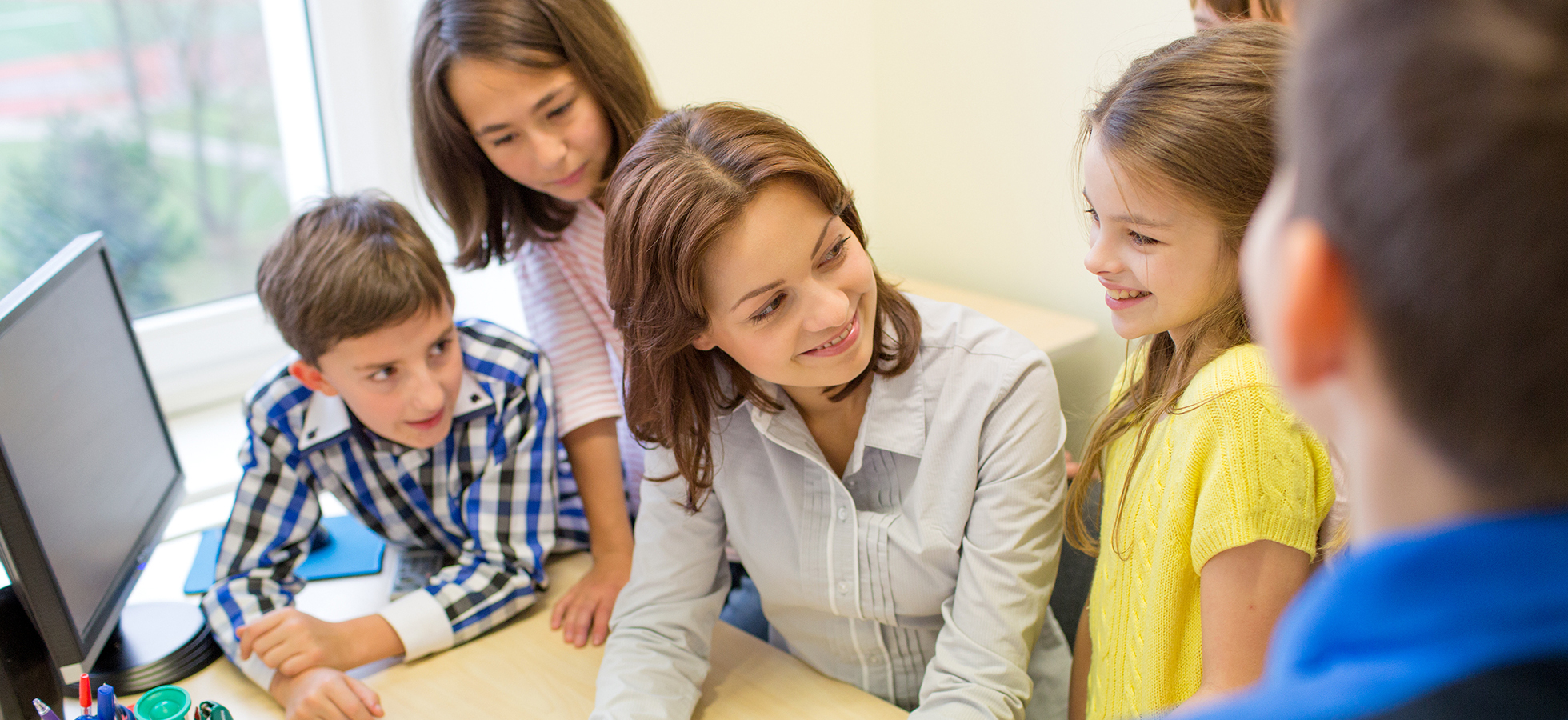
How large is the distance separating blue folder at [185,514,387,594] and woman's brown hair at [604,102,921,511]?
479mm

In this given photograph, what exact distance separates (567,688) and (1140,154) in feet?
2.43

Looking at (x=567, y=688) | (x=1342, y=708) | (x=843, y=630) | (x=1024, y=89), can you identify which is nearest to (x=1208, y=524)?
(x=843, y=630)

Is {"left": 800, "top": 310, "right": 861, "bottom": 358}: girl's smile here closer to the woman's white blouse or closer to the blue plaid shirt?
the woman's white blouse

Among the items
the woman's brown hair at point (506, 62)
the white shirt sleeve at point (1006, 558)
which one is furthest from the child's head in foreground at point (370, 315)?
the white shirt sleeve at point (1006, 558)

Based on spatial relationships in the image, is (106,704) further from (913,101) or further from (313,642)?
(913,101)

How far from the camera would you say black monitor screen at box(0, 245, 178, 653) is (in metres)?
0.92

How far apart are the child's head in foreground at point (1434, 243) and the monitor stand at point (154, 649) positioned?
1149 millimetres

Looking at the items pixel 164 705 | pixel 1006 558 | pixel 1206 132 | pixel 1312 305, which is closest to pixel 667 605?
pixel 1006 558

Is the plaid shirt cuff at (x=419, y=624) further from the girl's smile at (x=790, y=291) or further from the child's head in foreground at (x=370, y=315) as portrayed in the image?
the girl's smile at (x=790, y=291)

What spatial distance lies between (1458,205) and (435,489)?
1.20 metres

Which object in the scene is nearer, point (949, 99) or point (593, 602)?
point (593, 602)

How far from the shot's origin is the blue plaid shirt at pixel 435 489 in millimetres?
1192

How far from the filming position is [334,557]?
135 centimetres

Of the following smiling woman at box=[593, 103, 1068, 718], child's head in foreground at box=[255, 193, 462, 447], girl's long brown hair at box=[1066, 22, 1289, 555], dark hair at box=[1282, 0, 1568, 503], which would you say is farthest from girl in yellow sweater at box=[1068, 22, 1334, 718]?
child's head in foreground at box=[255, 193, 462, 447]
